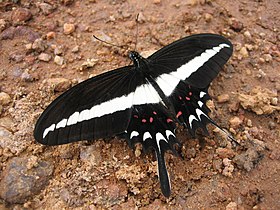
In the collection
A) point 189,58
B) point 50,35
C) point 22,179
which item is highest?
point 189,58

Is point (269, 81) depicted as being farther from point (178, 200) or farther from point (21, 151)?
point (21, 151)

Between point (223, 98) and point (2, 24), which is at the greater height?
point (2, 24)

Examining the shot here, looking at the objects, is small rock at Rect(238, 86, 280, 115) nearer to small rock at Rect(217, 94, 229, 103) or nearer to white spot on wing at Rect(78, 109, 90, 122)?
small rock at Rect(217, 94, 229, 103)

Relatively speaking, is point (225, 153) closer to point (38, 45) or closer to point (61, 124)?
point (61, 124)

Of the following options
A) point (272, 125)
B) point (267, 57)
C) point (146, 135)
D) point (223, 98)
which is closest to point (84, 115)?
point (146, 135)

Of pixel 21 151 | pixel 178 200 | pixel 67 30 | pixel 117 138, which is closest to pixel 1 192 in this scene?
pixel 21 151

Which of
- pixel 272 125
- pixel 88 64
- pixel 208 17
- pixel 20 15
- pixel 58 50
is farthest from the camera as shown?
pixel 208 17
